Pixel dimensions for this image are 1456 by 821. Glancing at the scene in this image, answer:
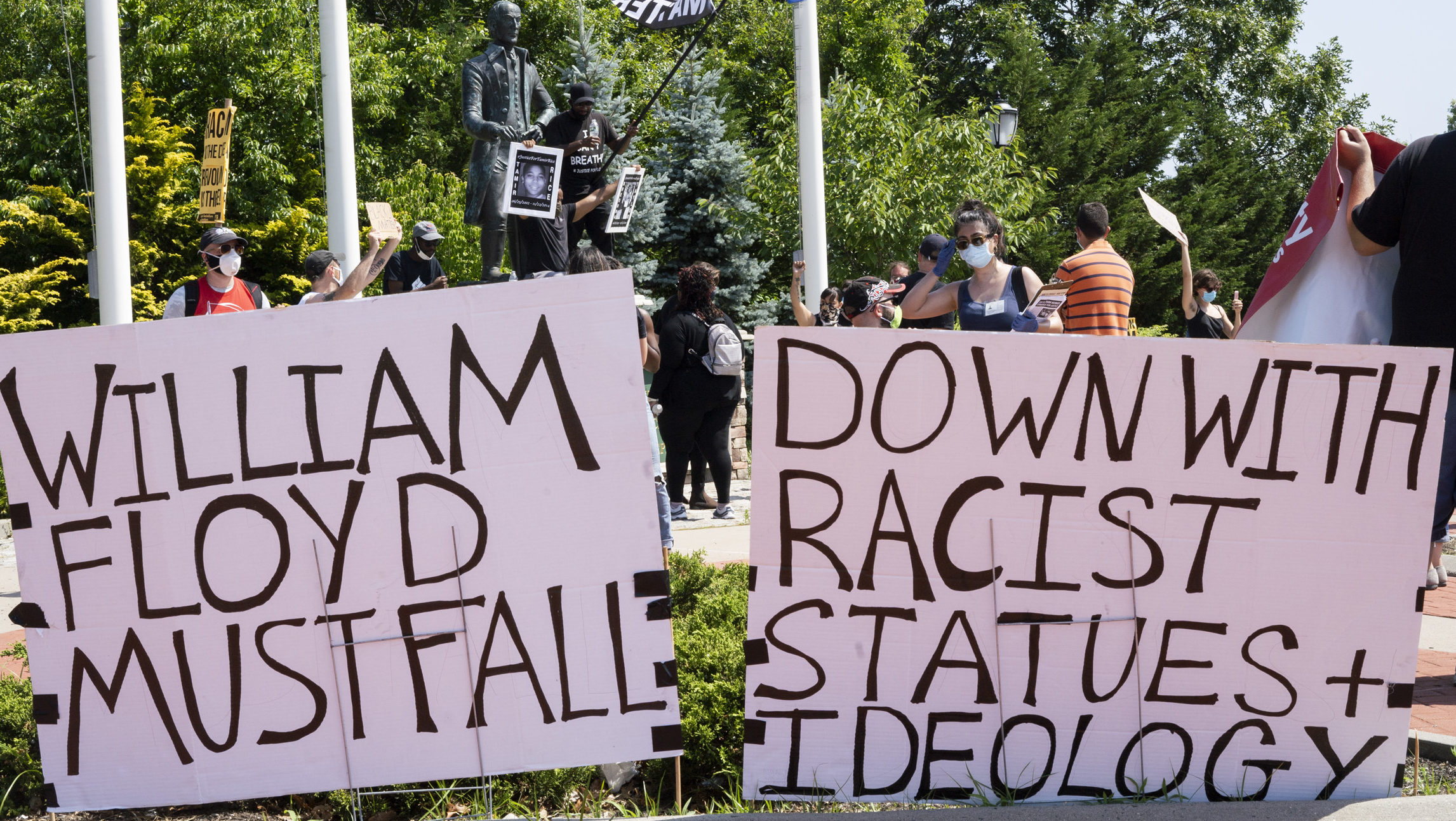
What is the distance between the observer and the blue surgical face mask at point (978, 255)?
549 cm

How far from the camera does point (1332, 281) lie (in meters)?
4.51

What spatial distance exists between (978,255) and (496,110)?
312cm

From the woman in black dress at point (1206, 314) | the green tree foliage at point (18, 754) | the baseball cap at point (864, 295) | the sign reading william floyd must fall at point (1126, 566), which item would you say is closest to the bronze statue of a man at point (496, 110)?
the baseball cap at point (864, 295)

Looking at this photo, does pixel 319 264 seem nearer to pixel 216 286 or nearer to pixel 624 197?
pixel 216 286

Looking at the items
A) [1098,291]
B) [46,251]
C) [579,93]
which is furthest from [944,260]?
[46,251]

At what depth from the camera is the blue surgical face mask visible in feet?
18.0

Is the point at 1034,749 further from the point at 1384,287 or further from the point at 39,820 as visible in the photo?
the point at 39,820

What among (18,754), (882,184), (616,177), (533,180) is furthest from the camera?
(616,177)

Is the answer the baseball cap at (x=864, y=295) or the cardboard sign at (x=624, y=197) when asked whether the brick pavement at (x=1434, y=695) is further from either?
the cardboard sign at (x=624, y=197)

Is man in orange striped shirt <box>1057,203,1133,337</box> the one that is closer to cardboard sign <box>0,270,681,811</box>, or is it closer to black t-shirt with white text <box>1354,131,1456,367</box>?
black t-shirt with white text <box>1354,131,1456,367</box>

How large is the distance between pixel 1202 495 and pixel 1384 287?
1.74 m

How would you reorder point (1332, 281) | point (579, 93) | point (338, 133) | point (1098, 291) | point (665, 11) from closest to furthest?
point (1332, 281)
point (1098, 291)
point (579, 93)
point (665, 11)
point (338, 133)

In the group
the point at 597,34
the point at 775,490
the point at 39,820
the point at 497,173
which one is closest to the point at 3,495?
the point at 497,173

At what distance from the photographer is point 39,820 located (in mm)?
3549
